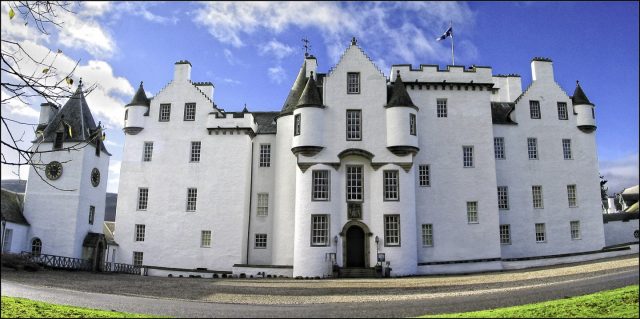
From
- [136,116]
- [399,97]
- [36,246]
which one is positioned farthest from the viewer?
[136,116]

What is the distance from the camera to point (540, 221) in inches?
1332

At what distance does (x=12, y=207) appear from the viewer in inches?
1304

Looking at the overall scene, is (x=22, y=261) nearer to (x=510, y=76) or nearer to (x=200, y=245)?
(x=200, y=245)

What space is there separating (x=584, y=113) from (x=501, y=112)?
584 centimetres

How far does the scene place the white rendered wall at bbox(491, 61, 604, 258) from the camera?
3361 cm

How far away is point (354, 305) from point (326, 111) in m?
17.7

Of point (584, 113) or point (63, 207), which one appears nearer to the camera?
point (63, 207)

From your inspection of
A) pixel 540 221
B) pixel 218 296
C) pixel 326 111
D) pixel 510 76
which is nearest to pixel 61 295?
pixel 218 296

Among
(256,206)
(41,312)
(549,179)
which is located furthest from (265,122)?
(41,312)

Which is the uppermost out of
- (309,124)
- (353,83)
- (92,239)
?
(353,83)

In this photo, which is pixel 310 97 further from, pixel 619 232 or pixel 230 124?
pixel 619 232

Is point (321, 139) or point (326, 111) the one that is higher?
point (326, 111)

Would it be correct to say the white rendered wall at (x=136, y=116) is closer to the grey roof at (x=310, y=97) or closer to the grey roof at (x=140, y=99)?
the grey roof at (x=140, y=99)

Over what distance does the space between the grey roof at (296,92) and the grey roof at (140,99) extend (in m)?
10.3
